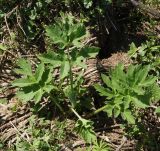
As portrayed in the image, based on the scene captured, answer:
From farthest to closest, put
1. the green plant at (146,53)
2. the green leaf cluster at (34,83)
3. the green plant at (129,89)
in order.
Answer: the green plant at (146,53)
the green leaf cluster at (34,83)
the green plant at (129,89)

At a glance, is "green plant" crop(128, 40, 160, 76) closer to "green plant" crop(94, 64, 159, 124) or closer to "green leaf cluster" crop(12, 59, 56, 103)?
"green plant" crop(94, 64, 159, 124)

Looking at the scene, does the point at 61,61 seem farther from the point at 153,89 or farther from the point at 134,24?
the point at 134,24

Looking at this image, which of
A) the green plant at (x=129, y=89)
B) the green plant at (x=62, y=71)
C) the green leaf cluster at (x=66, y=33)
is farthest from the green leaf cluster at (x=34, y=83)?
the green plant at (x=129, y=89)

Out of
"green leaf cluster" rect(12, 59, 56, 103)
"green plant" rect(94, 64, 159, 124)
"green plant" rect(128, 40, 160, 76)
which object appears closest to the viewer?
"green plant" rect(94, 64, 159, 124)

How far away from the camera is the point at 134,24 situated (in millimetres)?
4008

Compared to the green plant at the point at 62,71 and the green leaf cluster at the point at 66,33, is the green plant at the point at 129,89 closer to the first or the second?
the green plant at the point at 62,71

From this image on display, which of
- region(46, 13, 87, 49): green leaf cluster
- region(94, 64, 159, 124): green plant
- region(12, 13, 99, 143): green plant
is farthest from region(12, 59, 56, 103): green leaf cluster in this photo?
region(94, 64, 159, 124): green plant

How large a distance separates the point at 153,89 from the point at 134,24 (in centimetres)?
113

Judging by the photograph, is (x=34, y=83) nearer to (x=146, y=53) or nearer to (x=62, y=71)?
(x=62, y=71)

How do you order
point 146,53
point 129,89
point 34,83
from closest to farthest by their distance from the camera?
point 129,89 → point 34,83 → point 146,53

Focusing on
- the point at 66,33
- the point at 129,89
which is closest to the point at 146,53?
the point at 129,89

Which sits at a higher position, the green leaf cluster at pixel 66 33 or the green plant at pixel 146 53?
the green leaf cluster at pixel 66 33

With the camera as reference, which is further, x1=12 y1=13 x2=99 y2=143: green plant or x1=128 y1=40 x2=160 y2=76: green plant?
x1=128 y1=40 x2=160 y2=76: green plant

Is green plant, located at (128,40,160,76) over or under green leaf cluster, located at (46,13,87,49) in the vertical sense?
under
